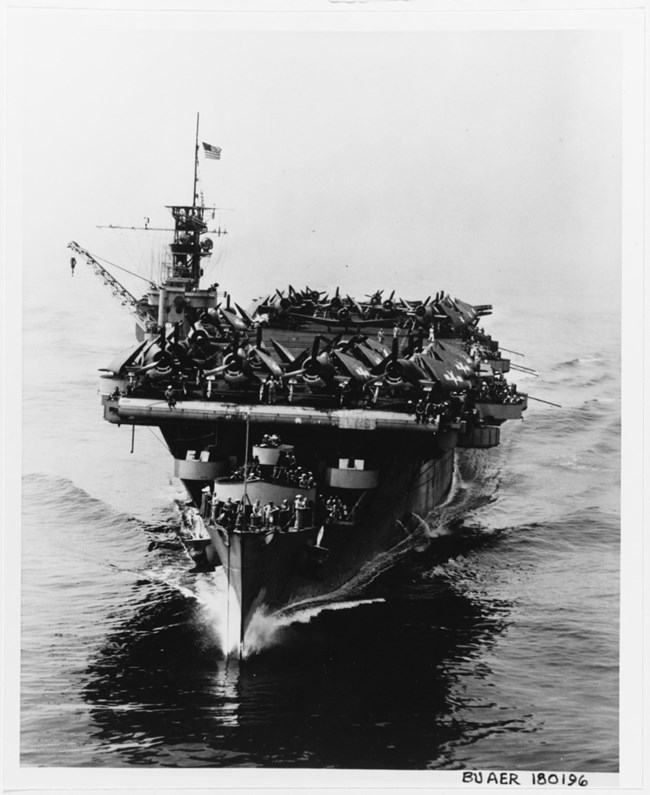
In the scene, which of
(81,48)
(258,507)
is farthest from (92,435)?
(81,48)

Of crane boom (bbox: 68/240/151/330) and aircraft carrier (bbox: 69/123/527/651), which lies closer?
aircraft carrier (bbox: 69/123/527/651)

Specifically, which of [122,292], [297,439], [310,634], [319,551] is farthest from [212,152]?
[122,292]

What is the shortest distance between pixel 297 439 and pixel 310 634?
480cm

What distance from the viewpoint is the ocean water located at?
62.2 ft

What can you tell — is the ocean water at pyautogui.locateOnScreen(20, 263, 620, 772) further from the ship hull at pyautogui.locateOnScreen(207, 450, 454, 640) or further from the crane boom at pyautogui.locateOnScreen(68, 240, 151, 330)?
the crane boom at pyautogui.locateOnScreen(68, 240, 151, 330)

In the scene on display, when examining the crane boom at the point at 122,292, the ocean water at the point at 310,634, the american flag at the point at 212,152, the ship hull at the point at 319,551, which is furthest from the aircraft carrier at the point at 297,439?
the crane boom at the point at 122,292

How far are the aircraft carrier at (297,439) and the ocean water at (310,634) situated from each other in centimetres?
129

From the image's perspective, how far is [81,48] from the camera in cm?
1969

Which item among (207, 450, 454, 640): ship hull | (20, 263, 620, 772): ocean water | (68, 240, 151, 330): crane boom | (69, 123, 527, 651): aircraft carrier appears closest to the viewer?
(20, 263, 620, 772): ocean water

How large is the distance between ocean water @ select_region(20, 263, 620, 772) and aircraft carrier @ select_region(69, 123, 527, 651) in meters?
1.29

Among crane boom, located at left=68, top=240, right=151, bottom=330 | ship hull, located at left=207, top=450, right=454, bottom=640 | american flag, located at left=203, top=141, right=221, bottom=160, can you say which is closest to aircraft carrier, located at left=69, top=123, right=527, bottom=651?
ship hull, located at left=207, top=450, right=454, bottom=640

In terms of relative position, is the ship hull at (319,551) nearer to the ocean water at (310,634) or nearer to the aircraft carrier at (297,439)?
the aircraft carrier at (297,439)

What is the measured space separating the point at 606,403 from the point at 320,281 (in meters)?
13.8

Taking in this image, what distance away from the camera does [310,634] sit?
23.5m
